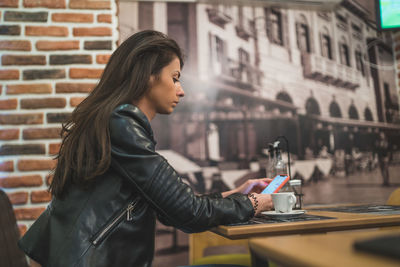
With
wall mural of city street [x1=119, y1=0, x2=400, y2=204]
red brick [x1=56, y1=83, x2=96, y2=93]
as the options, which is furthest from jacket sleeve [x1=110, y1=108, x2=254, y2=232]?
wall mural of city street [x1=119, y1=0, x2=400, y2=204]

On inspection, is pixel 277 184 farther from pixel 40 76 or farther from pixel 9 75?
pixel 9 75

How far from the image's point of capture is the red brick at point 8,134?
5.90ft

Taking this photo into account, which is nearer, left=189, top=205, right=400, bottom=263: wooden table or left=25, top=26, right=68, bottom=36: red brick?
left=189, top=205, right=400, bottom=263: wooden table

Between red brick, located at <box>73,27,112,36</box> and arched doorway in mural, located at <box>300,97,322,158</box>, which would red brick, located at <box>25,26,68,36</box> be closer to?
red brick, located at <box>73,27,112,36</box>

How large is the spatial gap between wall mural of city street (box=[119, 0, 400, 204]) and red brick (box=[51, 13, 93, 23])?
A: 407mm

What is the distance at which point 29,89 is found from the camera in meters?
1.84

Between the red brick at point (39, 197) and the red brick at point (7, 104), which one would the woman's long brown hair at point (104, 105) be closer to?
the red brick at point (39, 197)

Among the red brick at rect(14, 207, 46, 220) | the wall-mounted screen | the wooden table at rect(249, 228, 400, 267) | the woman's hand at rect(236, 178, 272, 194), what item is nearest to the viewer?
the wooden table at rect(249, 228, 400, 267)

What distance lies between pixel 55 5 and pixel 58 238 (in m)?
1.46

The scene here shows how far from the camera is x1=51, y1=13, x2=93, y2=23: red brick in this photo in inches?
74.4

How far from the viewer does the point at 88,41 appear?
1898 millimetres

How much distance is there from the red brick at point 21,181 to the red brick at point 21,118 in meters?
0.30

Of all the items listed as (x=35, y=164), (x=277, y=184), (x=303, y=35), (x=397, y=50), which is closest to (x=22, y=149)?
(x=35, y=164)

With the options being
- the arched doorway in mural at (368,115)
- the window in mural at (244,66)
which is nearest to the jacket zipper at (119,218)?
the window in mural at (244,66)
